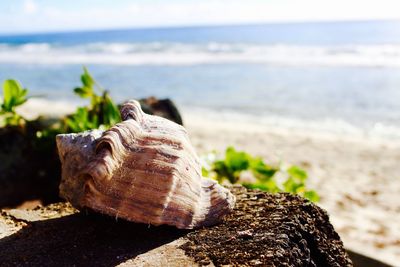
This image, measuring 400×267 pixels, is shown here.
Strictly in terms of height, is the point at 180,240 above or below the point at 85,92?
below

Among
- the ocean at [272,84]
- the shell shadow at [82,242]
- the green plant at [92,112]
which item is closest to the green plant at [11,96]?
the green plant at [92,112]

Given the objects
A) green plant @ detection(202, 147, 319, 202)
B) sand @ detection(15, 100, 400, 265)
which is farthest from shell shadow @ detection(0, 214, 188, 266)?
sand @ detection(15, 100, 400, 265)

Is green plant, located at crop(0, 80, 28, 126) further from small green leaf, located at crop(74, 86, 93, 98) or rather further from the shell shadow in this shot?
the shell shadow

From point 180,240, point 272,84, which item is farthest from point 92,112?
point 272,84

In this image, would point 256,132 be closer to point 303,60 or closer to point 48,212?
point 48,212

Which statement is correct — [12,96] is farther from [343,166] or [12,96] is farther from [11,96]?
[343,166]

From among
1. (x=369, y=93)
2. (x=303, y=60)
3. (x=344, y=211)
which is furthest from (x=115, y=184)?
(x=303, y=60)

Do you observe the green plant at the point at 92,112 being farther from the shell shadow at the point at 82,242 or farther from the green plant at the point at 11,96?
the shell shadow at the point at 82,242
